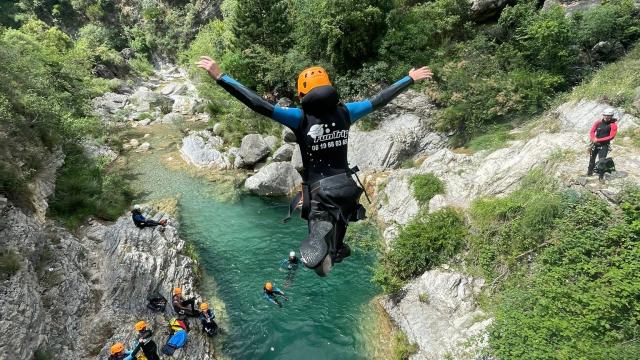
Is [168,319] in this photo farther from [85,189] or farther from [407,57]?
[407,57]

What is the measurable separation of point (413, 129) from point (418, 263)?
8.66 m

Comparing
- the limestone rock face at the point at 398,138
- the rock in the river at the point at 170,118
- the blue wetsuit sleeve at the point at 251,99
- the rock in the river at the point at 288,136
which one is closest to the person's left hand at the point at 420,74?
the blue wetsuit sleeve at the point at 251,99

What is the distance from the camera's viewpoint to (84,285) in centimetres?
1061

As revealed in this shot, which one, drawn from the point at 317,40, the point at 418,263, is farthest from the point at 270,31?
the point at 418,263

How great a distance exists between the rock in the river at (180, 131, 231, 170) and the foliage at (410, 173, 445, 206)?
1133cm

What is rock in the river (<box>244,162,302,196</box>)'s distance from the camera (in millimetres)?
18500

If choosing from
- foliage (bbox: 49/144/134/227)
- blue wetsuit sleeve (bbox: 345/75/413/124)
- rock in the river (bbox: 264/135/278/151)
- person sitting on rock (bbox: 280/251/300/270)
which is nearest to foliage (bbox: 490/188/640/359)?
blue wetsuit sleeve (bbox: 345/75/413/124)

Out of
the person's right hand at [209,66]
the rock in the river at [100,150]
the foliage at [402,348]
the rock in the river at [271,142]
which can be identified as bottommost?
the foliage at [402,348]

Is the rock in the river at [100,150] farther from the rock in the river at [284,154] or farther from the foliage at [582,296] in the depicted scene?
the foliage at [582,296]

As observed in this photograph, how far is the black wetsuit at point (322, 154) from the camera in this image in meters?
4.08

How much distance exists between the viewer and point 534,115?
1631 centimetres

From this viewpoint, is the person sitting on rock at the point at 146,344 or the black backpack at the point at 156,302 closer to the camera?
the person sitting on rock at the point at 146,344

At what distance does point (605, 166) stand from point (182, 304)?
481 inches

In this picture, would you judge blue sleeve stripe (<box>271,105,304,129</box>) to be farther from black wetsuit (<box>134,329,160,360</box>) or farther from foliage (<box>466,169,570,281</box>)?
foliage (<box>466,169,570,281</box>)
